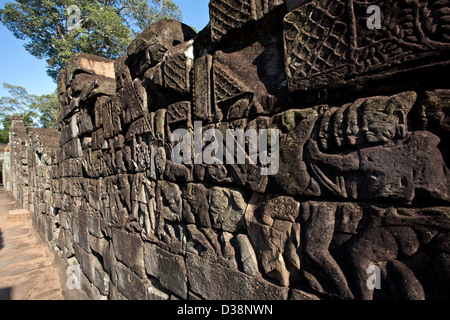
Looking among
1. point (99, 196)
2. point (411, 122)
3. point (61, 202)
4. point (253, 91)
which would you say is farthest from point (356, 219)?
point (61, 202)

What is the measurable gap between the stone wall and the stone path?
264 cm

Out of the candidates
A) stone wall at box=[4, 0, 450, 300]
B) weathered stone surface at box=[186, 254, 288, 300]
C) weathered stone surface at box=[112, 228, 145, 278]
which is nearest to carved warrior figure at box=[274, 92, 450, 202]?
stone wall at box=[4, 0, 450, 300]

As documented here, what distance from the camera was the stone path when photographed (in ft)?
13.7

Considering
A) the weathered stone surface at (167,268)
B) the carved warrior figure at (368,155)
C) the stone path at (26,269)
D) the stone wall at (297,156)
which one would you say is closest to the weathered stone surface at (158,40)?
the stone wall at (297,156)

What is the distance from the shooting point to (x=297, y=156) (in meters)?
1.37

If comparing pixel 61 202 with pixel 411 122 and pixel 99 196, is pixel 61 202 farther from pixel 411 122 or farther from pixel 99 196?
pixel 411 122

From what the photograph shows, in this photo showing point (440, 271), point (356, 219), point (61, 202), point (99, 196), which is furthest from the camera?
point (61, 202)

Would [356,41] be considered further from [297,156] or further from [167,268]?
[167,268]

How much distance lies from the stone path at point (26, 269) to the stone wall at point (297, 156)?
8.67 feet

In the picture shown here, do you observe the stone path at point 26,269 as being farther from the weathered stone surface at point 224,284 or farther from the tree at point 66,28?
the tree at point 66,28

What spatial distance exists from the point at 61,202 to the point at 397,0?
6.35 metres

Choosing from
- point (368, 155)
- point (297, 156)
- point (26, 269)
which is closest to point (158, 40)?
point (297, 156)

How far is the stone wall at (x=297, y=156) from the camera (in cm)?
102
